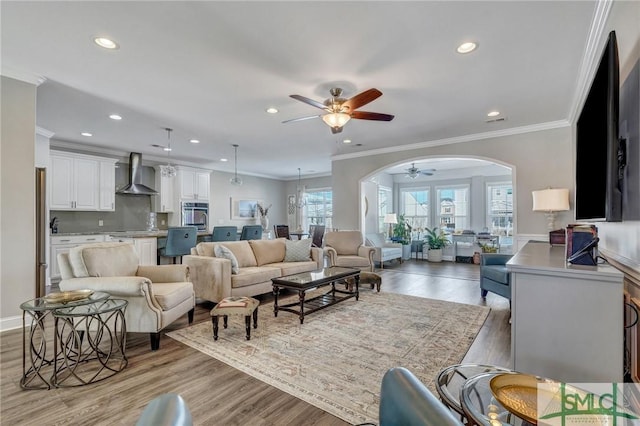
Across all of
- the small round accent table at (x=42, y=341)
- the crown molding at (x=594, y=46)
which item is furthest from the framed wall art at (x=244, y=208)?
the crown molding at (x=594, y=46)

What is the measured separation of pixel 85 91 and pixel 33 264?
2.09 meters

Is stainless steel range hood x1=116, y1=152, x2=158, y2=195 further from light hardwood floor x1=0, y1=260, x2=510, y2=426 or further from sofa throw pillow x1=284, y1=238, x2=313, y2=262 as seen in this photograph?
light hardwood floor x1=0, y1=260, x2=510, y2=426

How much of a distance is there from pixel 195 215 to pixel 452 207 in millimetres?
7442

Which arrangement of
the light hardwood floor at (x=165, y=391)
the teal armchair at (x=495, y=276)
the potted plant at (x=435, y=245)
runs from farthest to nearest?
the potted plant at (x=435, y=245), the teal armchair at (x=495, y=276), the light hardwood floor at (x=165, y=391)

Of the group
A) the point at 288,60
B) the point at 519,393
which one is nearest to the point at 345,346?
the point at 519,393

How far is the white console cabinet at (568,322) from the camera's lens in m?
1.38

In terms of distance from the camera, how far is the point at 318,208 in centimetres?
1108

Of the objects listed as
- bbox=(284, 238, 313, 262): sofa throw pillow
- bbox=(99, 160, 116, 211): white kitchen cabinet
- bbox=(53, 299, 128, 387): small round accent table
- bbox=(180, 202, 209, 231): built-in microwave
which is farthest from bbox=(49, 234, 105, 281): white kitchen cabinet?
bbox=(284, 238, 313, 262): sofa throw pillow

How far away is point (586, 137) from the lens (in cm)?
214

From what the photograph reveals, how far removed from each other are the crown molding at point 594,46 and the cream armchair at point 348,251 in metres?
3.73

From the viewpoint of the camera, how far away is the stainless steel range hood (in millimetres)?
6727

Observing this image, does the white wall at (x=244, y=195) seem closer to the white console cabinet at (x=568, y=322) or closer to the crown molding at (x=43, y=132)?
the crown molding at (x=43, y=132)

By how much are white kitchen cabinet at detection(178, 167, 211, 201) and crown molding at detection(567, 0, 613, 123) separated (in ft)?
25.5

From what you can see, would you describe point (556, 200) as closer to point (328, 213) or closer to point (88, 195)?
point (328, 213)
